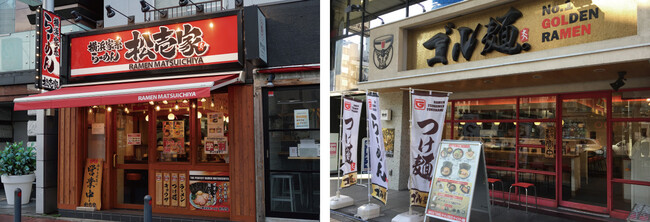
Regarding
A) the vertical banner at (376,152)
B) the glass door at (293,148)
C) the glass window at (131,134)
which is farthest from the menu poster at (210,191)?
the vertical banner at (376,152)

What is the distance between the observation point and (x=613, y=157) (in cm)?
773

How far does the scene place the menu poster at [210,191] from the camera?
26.1 ft

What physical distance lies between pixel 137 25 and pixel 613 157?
9.98 metres

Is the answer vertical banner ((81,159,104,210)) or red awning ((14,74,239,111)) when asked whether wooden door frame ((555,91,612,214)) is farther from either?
vertical banner ((81,159,104,210))

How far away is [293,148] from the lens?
25.4 feet

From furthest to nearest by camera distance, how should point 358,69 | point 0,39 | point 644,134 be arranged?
point 358,69 < point 0,39 < point 644,134

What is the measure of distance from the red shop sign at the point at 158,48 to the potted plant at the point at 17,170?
2.64 metres

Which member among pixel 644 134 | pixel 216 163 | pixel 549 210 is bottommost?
pixel 549 210

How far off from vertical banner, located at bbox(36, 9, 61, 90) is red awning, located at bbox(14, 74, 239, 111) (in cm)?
43

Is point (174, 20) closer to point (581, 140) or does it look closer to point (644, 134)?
point (581, 140)

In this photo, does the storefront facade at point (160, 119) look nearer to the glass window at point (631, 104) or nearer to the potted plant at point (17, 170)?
the potted plant at point (17, 170)

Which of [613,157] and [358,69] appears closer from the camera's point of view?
[613,157]

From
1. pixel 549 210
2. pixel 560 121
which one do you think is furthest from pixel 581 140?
pixel 549 210

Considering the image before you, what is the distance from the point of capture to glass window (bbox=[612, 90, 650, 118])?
288 inches
